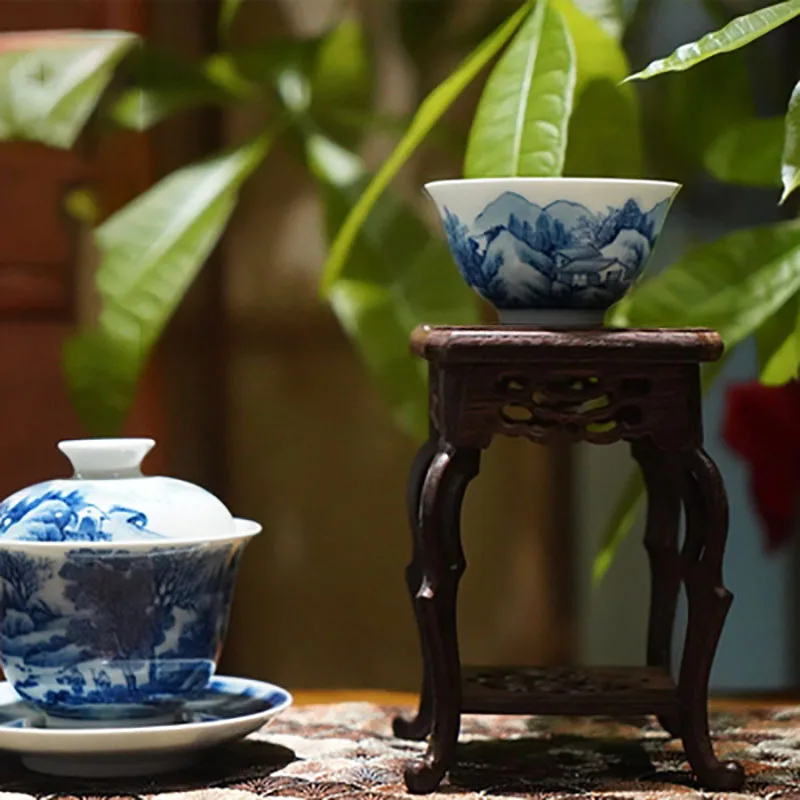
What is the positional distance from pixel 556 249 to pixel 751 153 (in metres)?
0.44

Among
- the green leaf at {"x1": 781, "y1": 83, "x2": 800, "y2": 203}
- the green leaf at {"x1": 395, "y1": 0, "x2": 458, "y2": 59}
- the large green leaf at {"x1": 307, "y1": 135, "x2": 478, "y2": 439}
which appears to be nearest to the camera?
the green leaf at {"x1": 781, "y1": 83, "x2": 800, "y2": 203}

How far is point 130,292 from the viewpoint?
1.59 m

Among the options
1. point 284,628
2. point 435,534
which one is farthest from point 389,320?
point 284,628

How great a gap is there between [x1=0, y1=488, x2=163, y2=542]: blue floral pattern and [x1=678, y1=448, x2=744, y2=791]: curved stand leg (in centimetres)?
37

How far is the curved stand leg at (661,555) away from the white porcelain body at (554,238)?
18cm

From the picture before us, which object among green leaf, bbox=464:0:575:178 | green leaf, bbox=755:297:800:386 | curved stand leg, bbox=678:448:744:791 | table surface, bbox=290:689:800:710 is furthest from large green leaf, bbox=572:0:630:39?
table surface, bbox=290:689:800:710

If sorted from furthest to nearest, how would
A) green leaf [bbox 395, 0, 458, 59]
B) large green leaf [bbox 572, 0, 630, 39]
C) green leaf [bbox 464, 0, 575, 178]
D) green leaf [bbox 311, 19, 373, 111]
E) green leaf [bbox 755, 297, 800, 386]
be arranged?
green leaf [bbox 395, 0, 458, 59]
green leaf [bbox 311, 19, 373, 111]
large green leaf [bbox 572, 0, 630, 39]
green leaf [bbox 755, 297, 800, 386]
green leaf [bbox 464, 0, 575, 178]

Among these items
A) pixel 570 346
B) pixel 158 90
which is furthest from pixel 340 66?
pixel 570 346

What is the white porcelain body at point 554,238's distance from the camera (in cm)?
106

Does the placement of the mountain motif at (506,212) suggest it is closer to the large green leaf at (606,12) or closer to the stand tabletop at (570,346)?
the stand tabletop at (570,346)

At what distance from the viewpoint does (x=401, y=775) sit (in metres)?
1.08

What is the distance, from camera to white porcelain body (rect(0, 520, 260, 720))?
1028 millimetres

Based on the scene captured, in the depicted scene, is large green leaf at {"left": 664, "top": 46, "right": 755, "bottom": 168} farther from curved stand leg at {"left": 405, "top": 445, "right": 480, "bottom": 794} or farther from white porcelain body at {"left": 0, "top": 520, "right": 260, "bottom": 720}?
white porcelain body at {"left": 0, "top": 520, "right": 260, "bottom": 720}

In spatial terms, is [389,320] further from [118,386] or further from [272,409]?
[272,409]
